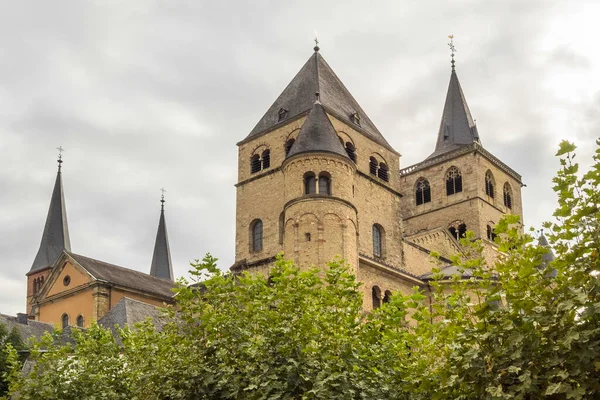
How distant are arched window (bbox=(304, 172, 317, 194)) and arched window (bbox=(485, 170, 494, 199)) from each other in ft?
79.7

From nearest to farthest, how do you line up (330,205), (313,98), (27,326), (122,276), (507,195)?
(330,205), (27,326), (313,98), (122,276), (507,195)

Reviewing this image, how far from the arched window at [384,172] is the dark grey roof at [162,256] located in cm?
3276

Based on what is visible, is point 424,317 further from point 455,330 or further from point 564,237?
point 564,237

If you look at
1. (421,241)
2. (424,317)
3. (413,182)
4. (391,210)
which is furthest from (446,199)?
(424,317)

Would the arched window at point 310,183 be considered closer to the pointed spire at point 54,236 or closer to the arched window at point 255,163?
the arched window at point 255,163

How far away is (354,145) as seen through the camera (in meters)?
46.0

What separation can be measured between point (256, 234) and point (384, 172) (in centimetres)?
872

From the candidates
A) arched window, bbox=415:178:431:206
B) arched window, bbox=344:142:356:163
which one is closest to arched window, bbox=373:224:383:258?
arched window, bbox=344:142:356:163

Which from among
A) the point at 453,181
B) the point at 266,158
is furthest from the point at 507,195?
the point at 266,158

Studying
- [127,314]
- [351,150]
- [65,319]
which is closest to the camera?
[127,314]

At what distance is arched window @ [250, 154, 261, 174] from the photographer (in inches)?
1863

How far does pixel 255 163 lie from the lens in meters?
47.6

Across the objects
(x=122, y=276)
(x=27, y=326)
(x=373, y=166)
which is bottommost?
Answer: (x=27, y=326)

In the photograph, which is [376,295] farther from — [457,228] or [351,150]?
[457,228]
